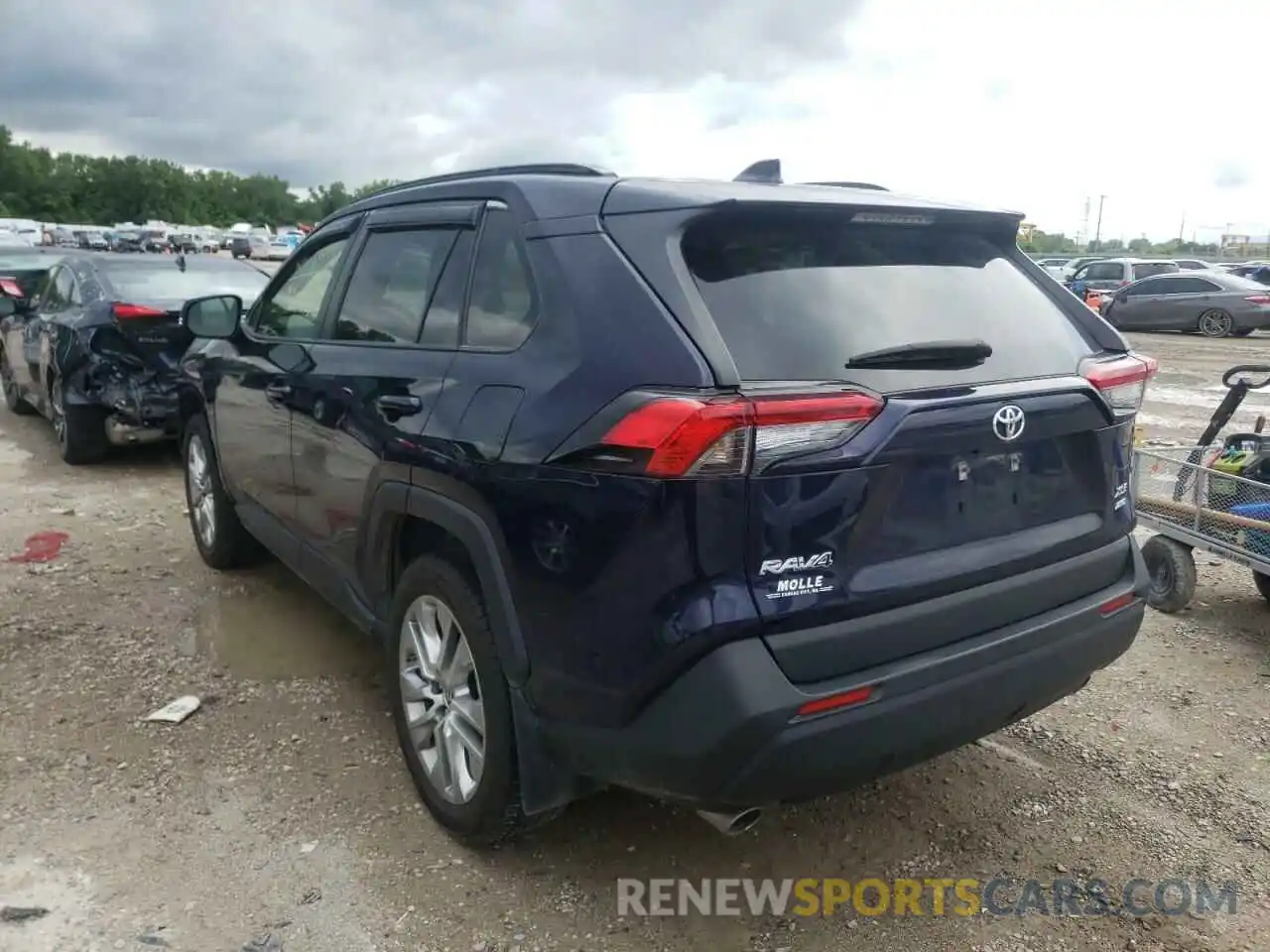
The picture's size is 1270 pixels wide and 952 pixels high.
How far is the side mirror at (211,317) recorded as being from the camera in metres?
4.55

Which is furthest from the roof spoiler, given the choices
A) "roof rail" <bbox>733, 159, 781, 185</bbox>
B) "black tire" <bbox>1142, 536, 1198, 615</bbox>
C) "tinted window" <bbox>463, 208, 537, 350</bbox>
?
"black tire" <bbox>1142, 536, 1198, 615</bbox>

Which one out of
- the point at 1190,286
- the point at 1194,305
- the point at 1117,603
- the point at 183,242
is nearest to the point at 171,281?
the point at 1117,603

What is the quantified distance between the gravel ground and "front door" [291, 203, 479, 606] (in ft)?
2.27

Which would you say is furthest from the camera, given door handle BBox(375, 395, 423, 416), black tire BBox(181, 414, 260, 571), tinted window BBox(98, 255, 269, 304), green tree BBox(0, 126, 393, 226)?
green tree BBox(0, 126, 393, 226)

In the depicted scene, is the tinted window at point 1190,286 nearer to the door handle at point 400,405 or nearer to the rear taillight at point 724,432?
the door handle at point 400,405

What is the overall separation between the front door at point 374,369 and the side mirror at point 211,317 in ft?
3.27

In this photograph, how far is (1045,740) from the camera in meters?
3.65

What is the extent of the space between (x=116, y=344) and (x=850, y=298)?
21.4 feet

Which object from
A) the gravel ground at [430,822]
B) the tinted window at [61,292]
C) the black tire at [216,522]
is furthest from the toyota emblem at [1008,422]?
the tinted window at [61,292]

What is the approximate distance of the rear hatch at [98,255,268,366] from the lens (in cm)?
739

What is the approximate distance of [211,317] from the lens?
4555mm

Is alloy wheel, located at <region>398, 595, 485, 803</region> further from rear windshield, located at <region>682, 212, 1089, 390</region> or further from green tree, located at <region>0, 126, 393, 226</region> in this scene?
green tree, located at <region>0, 126, 393, 226</region>

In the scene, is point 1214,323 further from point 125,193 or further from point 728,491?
point 125,193

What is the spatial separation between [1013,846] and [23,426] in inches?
375
